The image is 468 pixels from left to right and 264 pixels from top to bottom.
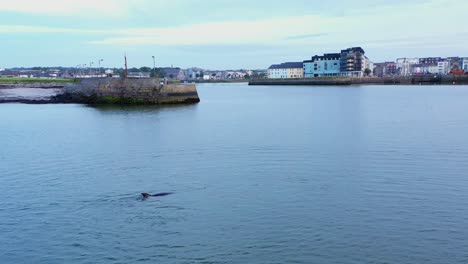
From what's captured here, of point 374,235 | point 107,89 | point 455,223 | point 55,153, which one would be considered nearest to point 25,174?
point 55,153

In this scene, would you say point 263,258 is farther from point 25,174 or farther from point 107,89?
point 107,89

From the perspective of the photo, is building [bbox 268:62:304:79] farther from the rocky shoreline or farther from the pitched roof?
the rocky shoreline

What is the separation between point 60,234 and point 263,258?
5172mm

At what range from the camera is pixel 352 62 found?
156625 millimetres

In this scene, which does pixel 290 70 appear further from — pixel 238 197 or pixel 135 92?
pixel 238 197

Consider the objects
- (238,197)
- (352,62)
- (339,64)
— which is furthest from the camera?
(339,64)

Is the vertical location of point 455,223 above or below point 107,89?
below

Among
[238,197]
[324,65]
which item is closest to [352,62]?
[324,65]

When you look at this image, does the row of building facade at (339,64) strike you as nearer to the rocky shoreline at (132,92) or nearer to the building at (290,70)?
the building at (290,70)

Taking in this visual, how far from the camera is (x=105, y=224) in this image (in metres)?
11.9

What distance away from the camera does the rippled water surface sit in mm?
10344

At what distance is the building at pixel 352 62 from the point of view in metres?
156

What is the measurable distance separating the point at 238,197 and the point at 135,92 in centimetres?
3932

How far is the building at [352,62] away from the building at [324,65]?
4190 millimetres
